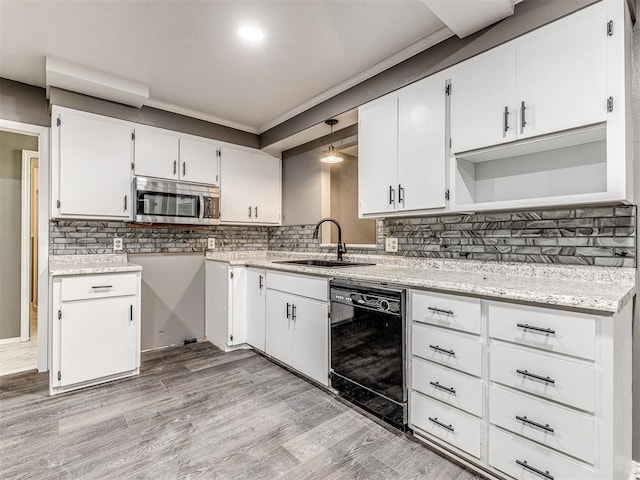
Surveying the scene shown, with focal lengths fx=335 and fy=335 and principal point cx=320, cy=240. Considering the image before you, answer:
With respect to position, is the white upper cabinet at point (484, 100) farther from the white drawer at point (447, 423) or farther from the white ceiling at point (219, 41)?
the white drawer at point (447, 423)

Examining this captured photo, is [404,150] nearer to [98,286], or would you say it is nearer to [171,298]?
[98,286]

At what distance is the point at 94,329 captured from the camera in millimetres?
2559

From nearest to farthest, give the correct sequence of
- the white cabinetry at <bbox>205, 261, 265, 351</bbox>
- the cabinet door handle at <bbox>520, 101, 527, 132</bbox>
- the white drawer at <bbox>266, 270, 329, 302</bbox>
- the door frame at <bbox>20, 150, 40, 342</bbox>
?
the cabinet door handle at <bbox>520, 101, 527, 132</bbox> → the white drawer at <bbox>266, 270, 329, 302</bbox> → the white cabinetry at <bbox>205, 261, 265, 351</bbox> → the door frame at <bbox>20, 150, 40, 342</bbox>

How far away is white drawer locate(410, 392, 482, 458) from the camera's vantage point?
5.22 feet

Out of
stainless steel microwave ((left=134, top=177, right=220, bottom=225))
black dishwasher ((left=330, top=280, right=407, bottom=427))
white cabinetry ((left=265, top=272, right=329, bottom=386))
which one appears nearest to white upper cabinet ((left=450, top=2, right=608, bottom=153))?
black dishwasher ((left=330, top=280, right=407, bottom=427))

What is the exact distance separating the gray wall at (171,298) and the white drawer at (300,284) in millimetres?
1140

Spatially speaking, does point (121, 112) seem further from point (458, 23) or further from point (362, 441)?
point (362, 441)

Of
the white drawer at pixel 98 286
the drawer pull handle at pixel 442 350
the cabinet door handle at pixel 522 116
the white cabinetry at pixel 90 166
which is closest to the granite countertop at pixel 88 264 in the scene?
the white drawer at pixel 98 286

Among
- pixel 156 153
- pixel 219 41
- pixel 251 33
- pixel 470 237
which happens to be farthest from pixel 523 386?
pixel 156 153

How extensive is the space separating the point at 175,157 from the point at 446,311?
2845 millimetres

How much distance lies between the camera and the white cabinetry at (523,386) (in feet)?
4.08

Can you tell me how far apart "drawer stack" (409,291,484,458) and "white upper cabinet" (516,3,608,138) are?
39.0 inches

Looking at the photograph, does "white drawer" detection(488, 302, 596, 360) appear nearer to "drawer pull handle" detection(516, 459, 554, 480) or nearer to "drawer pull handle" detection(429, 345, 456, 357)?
"drawer pull handle" detection(429, 345, 456, 357)

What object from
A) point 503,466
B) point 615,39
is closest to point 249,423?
point 503,466
